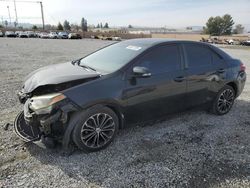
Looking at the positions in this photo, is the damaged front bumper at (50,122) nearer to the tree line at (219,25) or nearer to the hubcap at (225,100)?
the hubcap at (225,100)

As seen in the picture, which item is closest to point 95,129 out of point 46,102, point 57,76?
point 46,102

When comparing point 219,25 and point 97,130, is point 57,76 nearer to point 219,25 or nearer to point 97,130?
point 97,130

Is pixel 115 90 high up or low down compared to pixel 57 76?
down

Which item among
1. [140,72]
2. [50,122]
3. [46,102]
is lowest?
[50,122]

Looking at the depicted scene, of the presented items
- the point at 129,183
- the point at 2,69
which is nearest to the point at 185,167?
the point at 129,183

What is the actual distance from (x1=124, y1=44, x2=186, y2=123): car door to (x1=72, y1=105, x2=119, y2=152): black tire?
294 millimetres

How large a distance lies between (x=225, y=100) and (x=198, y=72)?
110 cm

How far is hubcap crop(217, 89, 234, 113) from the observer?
4730 mm

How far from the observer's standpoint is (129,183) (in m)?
2.72

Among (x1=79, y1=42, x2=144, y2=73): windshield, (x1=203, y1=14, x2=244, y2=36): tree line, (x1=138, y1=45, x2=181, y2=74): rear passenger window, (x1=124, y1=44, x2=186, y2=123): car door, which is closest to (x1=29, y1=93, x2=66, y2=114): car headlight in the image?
(x1=79, y1=42, x2=144, y2=73): windshield

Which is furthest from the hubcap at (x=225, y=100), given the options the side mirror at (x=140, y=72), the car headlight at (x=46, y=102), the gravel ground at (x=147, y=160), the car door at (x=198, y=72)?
the car headlight at (x=46, y=102)

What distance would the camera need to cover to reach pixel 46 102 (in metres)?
2.94

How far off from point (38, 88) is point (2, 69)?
7.06 metres

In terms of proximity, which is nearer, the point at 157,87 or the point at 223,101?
the point at 157,87
